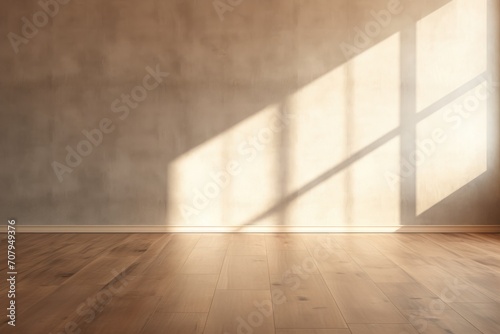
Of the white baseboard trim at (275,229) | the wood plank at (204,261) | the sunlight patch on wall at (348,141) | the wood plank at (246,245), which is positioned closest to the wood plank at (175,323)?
the wood plank at (204,261)

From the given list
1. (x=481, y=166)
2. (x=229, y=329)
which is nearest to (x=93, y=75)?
(x=229, y=329)

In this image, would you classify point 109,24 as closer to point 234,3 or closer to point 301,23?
point 234,3

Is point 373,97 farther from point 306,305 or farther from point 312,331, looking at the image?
point 312,331

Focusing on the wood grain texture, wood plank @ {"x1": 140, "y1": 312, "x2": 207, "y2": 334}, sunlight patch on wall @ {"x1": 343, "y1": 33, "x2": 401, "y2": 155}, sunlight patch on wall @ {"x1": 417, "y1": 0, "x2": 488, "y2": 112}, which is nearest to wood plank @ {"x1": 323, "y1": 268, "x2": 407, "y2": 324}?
the wood grain texture

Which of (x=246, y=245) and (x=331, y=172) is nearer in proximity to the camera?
(x=246, y=245)

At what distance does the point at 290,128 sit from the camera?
4.54m

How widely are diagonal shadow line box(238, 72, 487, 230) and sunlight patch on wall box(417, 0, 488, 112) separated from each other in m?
0.04

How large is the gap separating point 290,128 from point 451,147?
1.55 m

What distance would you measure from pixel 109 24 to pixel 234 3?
1.21 m

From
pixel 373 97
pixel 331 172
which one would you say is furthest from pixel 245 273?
pixel 373 97

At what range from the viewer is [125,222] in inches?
179

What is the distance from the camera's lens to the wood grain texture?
2025 mm

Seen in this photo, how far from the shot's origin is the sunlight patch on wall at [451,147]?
4.53 metres

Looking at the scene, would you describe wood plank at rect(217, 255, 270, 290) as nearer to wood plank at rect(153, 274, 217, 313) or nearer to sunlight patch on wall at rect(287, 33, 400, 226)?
wood plank at rect(153, 274, 217, 313)
